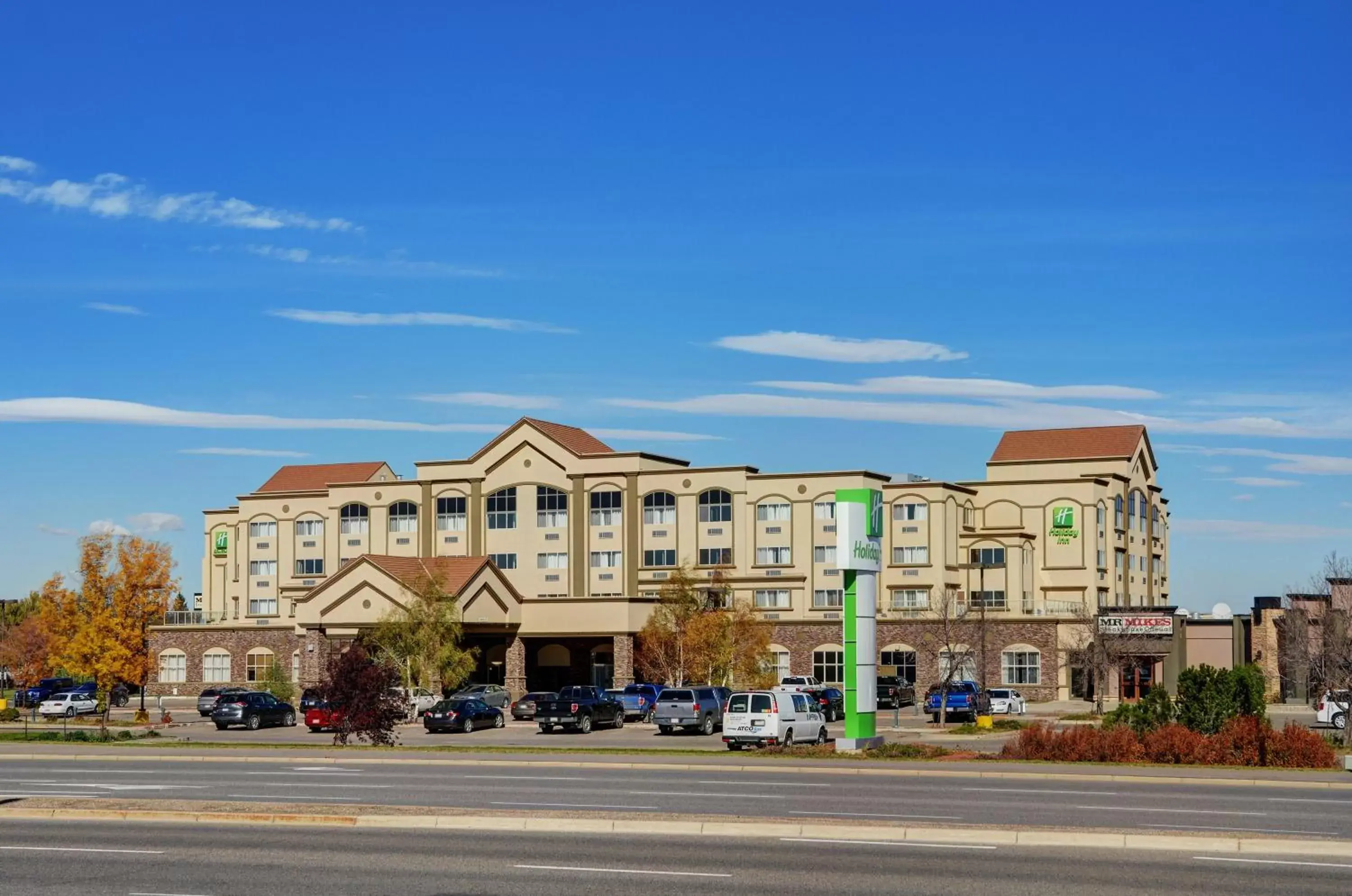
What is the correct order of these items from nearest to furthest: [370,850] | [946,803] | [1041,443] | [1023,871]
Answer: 1. [1023,871]
2. [370,850]
3. [946,803]
4. [1041,443]

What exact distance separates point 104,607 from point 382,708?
2644 centimetres

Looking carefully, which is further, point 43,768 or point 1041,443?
point 1041,443

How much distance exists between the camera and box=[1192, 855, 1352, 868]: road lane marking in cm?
1898

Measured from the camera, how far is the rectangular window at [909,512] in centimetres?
8981

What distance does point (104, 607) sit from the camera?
2603 inches

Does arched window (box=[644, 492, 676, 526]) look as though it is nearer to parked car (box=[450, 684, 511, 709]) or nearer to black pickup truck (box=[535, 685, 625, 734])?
parked car (box=[450, 684, 511, 709])

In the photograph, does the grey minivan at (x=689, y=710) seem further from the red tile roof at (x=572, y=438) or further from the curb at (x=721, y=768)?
the red tile roof at (x=572, y=438)

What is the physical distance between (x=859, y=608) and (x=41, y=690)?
65.7 metres

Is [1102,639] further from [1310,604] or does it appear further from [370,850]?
[370,850]

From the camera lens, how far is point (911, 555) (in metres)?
90.1

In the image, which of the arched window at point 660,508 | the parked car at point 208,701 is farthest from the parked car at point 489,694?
the arched window at point 660,508

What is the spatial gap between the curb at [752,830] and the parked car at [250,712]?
36.2 metres

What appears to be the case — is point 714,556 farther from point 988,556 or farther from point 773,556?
point 988,556

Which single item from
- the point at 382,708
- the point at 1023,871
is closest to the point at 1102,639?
the point at 382,708
